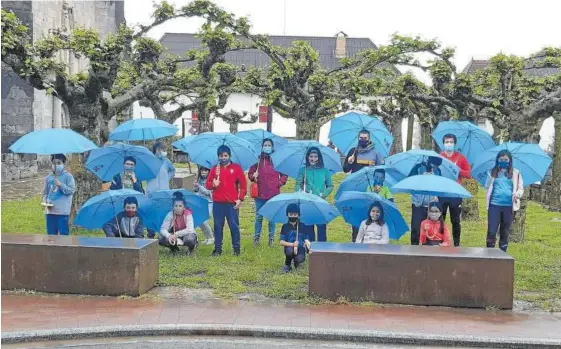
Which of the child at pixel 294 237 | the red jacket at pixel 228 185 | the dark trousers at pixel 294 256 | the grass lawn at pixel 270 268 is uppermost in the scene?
the red jacket at pixel 228 185

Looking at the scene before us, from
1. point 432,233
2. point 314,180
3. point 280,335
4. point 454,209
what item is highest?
point 314,180

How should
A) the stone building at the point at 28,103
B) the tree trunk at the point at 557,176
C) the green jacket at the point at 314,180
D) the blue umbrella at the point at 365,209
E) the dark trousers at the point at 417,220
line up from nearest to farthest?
the blue umbrella at the point at 365,209, the dark trousers at the point at 417,220, the green jacket at the point at 314,180, the tree trunk at the point at 557,176, the stone building at the point at 28,103

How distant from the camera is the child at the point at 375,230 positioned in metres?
9.34

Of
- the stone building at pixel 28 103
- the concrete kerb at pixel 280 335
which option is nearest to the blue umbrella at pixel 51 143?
the concrete kerb at pixel 280 335

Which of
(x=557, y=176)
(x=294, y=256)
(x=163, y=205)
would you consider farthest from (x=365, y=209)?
(x=557, y=176)

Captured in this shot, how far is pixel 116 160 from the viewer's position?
1127 cm

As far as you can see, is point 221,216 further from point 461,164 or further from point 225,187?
point 461,164

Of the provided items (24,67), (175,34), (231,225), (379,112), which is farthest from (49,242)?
(175,34)

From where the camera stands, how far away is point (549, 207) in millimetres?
19484

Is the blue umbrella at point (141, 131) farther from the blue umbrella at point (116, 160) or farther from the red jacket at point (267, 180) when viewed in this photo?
the red jacket at point (267, 180)

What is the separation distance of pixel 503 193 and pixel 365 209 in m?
2.01

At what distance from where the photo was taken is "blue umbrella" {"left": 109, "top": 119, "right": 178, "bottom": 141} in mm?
12062

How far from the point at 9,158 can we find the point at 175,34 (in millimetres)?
28446

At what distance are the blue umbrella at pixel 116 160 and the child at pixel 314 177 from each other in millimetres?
2548
